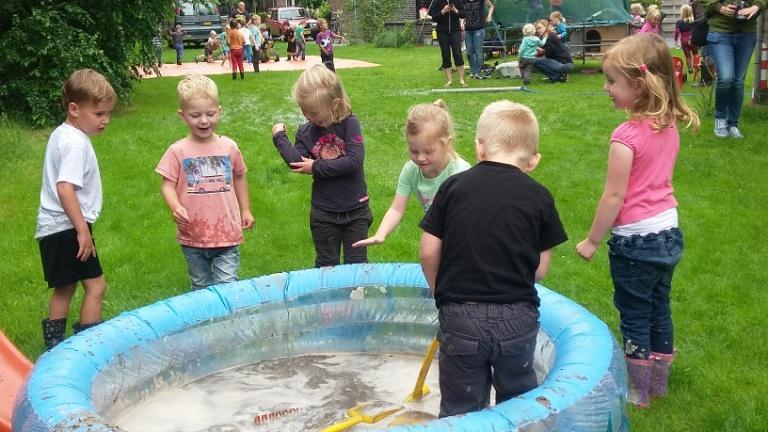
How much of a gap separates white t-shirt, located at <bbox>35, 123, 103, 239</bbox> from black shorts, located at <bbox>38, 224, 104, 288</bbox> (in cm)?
3

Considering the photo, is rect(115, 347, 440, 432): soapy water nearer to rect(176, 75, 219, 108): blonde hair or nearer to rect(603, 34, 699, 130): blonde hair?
rect(176, 75, 219, 108): blonde hair

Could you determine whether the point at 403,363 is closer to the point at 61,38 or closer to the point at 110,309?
the point at 110,309

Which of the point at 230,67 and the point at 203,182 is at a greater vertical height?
the point at 203,182

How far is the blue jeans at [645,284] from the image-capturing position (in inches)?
124

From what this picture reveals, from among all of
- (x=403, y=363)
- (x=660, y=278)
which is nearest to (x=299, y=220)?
(x=403, y=363)

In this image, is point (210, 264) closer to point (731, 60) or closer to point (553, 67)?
point (731, 60)

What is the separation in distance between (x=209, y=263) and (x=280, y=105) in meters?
7.21

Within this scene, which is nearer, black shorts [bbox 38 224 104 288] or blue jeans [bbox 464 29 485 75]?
black shorts [bbox 38 224 104 288]

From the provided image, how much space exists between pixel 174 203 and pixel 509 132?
205 cm

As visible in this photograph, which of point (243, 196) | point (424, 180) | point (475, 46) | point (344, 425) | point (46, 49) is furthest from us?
point (475, 46)

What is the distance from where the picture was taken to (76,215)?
3.66 metres

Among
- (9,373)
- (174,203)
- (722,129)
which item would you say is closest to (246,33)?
(722,129)

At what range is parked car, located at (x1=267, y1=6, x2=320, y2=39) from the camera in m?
33.2

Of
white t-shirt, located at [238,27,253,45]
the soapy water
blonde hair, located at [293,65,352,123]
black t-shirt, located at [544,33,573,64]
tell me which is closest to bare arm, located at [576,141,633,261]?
the soapy water
